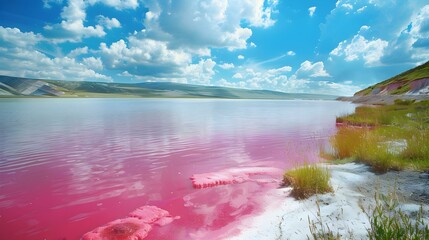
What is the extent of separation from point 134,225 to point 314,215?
4.13 m

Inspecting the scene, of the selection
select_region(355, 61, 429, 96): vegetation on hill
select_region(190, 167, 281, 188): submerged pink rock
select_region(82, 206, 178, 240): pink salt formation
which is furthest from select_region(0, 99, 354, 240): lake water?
select_region(355, 61, 429, 96): vegetation on hill

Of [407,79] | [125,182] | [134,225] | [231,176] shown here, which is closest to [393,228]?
[134,225]

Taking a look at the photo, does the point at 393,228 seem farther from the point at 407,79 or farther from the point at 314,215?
the point at 407,79

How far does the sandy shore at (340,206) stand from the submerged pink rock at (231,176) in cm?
174

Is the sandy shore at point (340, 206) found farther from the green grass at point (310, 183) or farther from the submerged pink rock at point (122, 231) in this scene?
the submerged pink rock at point (122, 231)

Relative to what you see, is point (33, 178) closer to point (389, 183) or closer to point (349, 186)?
point (349, 186)

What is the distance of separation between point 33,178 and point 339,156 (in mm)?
12428

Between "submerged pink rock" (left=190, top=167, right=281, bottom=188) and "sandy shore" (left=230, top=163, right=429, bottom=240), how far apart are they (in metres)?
1.74

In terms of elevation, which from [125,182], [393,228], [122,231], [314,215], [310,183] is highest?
[393,228]

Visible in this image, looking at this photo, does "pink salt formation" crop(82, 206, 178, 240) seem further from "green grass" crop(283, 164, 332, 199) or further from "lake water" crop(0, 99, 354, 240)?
"green grass" crop(283, 164, 332, 199)

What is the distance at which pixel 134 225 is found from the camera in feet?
21.5

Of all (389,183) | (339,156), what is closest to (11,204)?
(389,183)

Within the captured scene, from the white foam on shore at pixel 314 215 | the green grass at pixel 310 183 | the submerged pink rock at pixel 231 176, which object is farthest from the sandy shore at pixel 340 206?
the submerged pink rock at pixel 231 176

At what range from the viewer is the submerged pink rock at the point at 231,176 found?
9.62m
